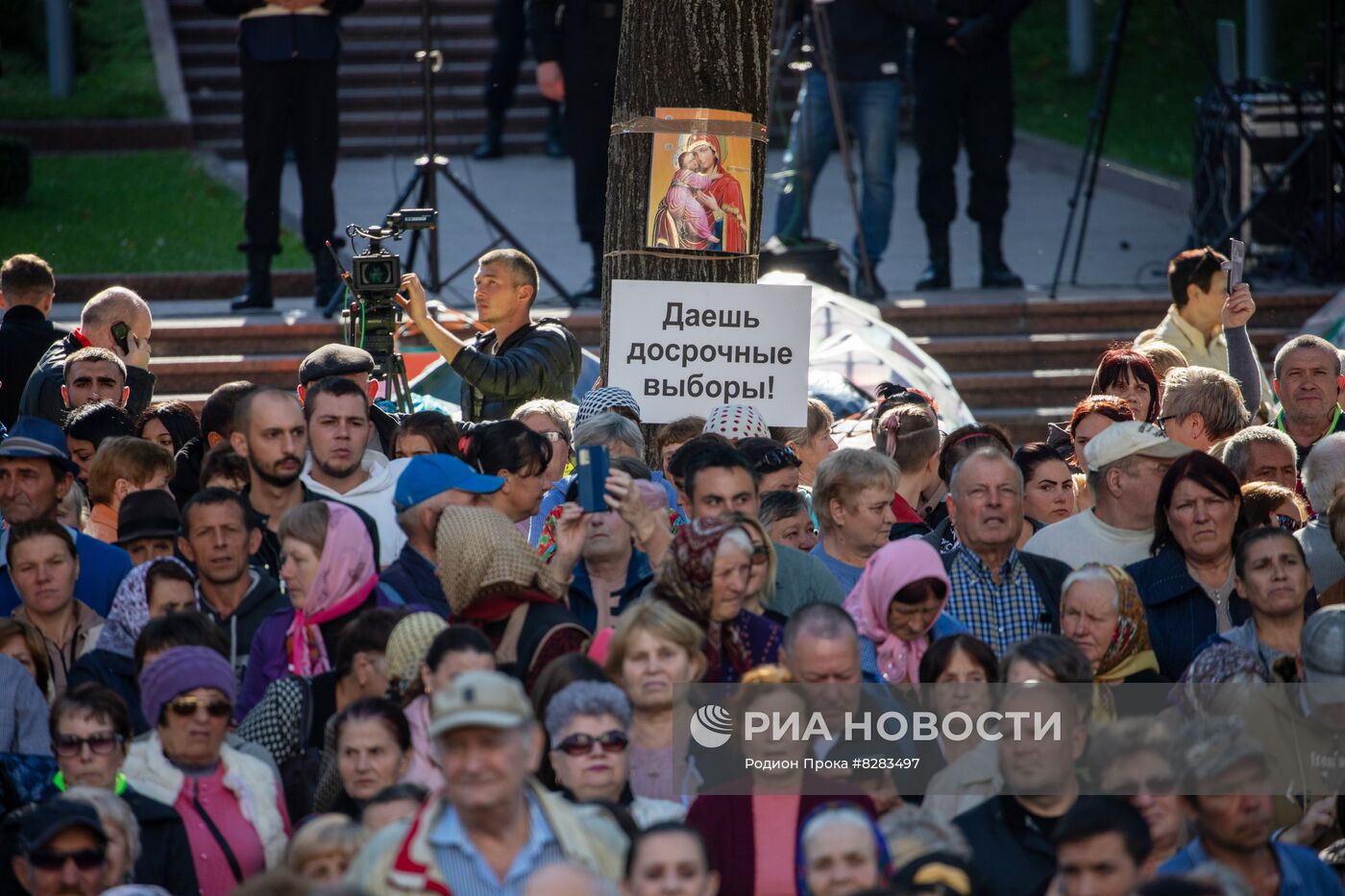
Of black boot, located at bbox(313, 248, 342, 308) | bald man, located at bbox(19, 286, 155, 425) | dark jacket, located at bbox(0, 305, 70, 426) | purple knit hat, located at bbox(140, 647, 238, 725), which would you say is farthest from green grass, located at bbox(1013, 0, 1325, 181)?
purple knit hat, located at bbox(140, 647, 238, 725)

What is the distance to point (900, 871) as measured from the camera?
495 centimetres

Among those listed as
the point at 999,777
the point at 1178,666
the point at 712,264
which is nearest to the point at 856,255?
the point at 712,264

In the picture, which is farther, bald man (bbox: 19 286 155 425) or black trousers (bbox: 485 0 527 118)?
black trousers (bbox: 485 0 527 118)

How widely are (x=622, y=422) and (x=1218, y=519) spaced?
82.7 inches

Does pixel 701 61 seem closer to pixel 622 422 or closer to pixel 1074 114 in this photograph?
pixel 622 422

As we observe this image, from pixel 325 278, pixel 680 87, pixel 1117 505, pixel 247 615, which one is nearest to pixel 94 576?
pixel 247 615

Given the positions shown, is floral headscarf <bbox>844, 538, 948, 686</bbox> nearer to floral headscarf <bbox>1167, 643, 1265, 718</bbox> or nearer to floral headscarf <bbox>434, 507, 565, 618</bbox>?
floral headscarf <bbox>1167, 643, 1265, 718</bbox>

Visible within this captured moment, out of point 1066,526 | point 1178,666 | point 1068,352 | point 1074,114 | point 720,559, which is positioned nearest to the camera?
point 720,559

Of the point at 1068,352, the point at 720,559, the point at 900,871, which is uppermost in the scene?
the point at 1068,352

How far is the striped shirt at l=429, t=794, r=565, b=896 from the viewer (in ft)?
14.9

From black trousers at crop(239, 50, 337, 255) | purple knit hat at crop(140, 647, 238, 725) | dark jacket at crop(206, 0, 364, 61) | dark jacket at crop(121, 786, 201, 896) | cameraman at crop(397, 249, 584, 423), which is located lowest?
dark jacket at crop(121, 786, 201, 896)

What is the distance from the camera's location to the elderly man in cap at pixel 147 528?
6871 millimetres

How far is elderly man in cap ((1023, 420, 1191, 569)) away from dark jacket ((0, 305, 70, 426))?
486 cm

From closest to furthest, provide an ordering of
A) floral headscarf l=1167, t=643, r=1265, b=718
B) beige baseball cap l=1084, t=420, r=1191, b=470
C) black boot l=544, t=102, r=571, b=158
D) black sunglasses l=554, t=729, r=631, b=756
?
black sunglasses l=554, t=729, r=631, b=756 < floral headscarf l=1167, t=643, r=1265, b=718 < beige baseball cap l=1084, t=420, r=1191, b=470 < black boot l=544, t=102, r=571, b=158
